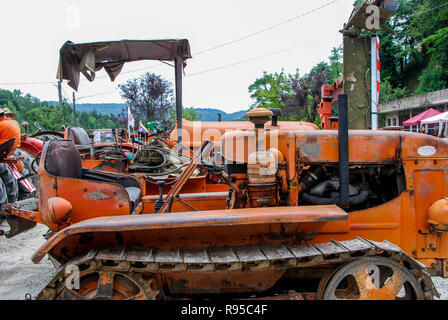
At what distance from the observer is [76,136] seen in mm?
6684

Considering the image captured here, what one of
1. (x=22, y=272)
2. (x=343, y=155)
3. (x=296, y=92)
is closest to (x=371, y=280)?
(x=343, y=155)

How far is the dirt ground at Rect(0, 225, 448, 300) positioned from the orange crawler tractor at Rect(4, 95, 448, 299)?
37.3 inches

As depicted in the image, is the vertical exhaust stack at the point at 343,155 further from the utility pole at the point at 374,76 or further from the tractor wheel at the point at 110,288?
the utility pole at the point at 374,76

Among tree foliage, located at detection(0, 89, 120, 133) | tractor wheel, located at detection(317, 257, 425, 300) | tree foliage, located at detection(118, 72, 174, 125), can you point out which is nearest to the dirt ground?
tractor wheel, located at detection(317, 257, 425, 300)

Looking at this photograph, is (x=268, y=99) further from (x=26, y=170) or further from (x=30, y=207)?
(x=30, y=207)

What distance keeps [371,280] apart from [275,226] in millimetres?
777

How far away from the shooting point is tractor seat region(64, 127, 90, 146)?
656cm

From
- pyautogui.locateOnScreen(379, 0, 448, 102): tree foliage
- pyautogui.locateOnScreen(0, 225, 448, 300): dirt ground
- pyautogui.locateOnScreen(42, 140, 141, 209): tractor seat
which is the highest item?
pyautogui.locateOnScreen(379, 0, 448, 102): tree foliage

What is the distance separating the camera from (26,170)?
7.15 meters

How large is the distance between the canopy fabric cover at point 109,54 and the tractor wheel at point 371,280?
5.21m

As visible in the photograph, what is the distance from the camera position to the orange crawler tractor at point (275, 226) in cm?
233

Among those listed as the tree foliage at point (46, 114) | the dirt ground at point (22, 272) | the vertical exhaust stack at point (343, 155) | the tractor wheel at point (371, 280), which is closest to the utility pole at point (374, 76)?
the vertical exhaust stack at point (343, 155)

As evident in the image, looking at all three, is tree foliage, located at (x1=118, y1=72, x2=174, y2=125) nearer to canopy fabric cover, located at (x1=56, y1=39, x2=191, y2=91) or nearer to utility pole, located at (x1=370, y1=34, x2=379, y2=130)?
canopy fabric cover, located at (x1=56, y1=39, x2=191, y2=91)

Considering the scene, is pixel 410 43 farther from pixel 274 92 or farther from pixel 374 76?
pixel 374 76
